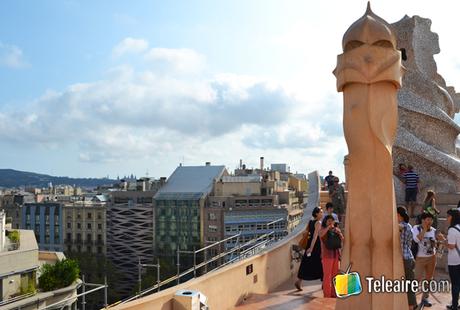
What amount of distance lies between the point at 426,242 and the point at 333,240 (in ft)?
3.86

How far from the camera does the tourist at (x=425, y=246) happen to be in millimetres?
5848

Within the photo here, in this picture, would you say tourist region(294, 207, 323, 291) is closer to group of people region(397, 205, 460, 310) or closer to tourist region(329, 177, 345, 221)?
group of people region(397, 205, 460, 310)

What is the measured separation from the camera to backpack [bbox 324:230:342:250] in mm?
6492

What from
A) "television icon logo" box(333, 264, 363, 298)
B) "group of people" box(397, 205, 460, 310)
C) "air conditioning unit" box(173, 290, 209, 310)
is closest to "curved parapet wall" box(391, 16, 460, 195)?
"group of people" box(397, 205, 460, 310)

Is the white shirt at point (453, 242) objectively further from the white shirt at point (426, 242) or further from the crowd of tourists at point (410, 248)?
the white shirt at point (426, 242)

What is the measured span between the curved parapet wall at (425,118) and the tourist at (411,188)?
660 mm

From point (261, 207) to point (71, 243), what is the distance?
2460cm

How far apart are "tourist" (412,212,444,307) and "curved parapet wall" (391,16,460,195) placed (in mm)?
4654

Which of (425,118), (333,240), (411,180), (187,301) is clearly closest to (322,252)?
(333,240)

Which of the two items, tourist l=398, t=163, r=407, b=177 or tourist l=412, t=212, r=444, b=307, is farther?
tourist l=398, t=163, r=407, b=177

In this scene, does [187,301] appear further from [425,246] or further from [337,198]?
[337,198]

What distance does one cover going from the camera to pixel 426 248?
592 cm

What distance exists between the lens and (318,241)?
7.24m

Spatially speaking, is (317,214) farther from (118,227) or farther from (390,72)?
(118,227)
